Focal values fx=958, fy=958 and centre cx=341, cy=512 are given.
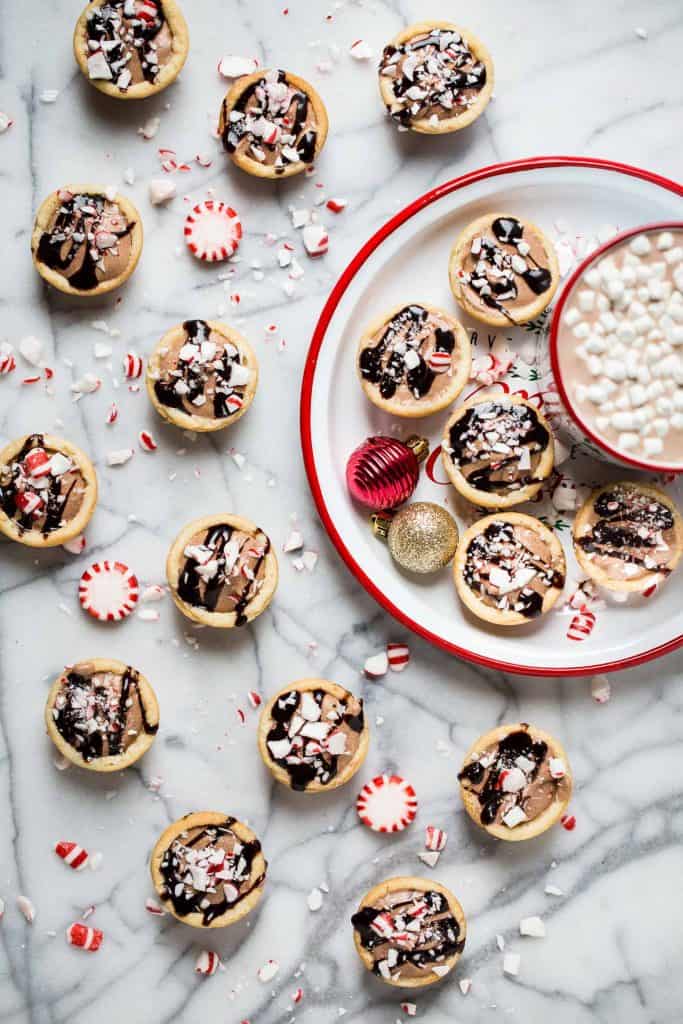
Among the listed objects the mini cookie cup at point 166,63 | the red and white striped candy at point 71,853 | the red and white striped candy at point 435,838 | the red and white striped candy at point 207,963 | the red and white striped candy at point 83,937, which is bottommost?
the red and white striped candy at point 207,963

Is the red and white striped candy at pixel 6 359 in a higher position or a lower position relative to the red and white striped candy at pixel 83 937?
higher

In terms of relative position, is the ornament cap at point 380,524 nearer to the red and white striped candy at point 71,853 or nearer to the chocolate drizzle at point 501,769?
the chocolate drizzle at point 501,769

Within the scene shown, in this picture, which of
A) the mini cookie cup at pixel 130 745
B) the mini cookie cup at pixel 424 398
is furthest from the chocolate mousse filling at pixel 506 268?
the mini cookie cup at pixel 130 745

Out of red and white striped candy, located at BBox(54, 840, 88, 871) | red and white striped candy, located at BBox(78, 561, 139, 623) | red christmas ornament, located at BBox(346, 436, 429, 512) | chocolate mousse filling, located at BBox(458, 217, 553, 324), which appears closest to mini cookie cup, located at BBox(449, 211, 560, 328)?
chocolate mousse filling, located at BBox(458, 217, 553, 324)

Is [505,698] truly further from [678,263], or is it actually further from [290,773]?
[678,263]

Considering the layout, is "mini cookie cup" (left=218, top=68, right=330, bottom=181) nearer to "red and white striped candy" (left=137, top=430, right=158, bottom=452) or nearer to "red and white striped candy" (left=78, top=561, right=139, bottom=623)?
"red and white striped candy" (left=137, top=430, right=158, bottom=452)

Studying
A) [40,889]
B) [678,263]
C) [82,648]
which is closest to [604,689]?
[678,263]

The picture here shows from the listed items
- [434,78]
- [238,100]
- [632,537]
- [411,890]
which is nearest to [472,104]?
[434,78]
